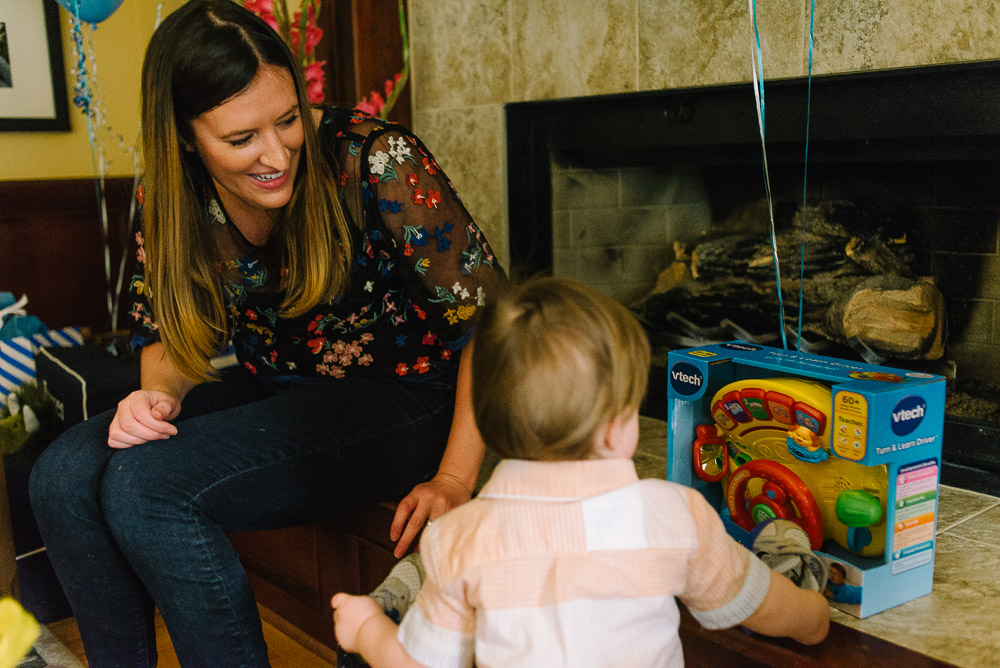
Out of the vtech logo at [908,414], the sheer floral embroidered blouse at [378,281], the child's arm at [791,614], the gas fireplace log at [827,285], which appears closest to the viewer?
the child's arm at [791,614]

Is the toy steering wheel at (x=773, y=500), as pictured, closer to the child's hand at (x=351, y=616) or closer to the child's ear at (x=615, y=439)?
the child's ear at (x=615, y=439)

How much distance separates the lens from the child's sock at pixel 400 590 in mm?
808

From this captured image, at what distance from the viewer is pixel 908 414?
0.86 m

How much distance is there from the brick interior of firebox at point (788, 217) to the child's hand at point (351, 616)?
39.2 inches

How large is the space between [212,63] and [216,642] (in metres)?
0.63

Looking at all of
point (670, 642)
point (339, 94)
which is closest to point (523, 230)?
point (339, 94)

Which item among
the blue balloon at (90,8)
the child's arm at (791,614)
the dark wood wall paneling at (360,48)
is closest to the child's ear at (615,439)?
the child's arm at (791,614)

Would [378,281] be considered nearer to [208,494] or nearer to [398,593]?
[208,494]

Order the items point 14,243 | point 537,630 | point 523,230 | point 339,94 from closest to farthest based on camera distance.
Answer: point 537,630 → point 523,230 → point 339,94 → point 14,243

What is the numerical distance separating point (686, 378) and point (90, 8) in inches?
57.3

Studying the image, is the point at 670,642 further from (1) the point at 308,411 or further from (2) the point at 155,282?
(2) the point at 155,282

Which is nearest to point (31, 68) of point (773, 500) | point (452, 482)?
point (452, 482)

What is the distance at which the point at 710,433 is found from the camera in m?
1.05

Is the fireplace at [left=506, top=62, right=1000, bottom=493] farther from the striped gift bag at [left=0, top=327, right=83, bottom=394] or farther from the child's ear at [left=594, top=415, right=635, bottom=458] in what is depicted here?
the striped gift bag at [left=0, top=327, right=83, bottom=394]
